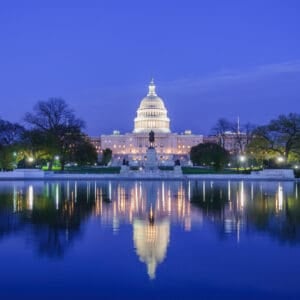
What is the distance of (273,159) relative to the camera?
229 ft

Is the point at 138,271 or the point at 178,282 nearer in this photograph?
the point at 178,282

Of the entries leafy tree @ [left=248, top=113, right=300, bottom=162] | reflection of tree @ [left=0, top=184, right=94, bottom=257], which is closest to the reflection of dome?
reflection of tree @ [left=0, top=184, right=94, bottom=257]

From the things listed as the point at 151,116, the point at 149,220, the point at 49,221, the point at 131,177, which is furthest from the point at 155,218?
the point at 151,116

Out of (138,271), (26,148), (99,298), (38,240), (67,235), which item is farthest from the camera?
(26,148)

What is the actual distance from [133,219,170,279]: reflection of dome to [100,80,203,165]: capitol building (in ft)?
447

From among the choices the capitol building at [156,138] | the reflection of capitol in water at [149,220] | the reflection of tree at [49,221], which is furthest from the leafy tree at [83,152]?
the capitol building at [156,138]

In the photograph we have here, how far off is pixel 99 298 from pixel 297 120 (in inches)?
2391

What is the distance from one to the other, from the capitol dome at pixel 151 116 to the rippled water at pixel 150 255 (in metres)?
139

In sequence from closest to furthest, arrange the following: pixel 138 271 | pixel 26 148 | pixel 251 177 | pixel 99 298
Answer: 1. pixel 99 298
2. pixel 138 271
3. pixel 251 177
4. pixel 26 148

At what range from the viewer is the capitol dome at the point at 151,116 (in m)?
159

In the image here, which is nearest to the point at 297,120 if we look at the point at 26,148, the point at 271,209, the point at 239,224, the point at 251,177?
the point at 251,177

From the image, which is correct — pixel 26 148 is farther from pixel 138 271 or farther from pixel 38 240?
pixel 138 271

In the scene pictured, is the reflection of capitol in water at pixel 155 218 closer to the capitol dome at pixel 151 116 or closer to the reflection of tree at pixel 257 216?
the reflection of tree at pixel 257 216

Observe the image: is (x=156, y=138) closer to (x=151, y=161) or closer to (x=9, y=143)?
(x=151, y=161)
